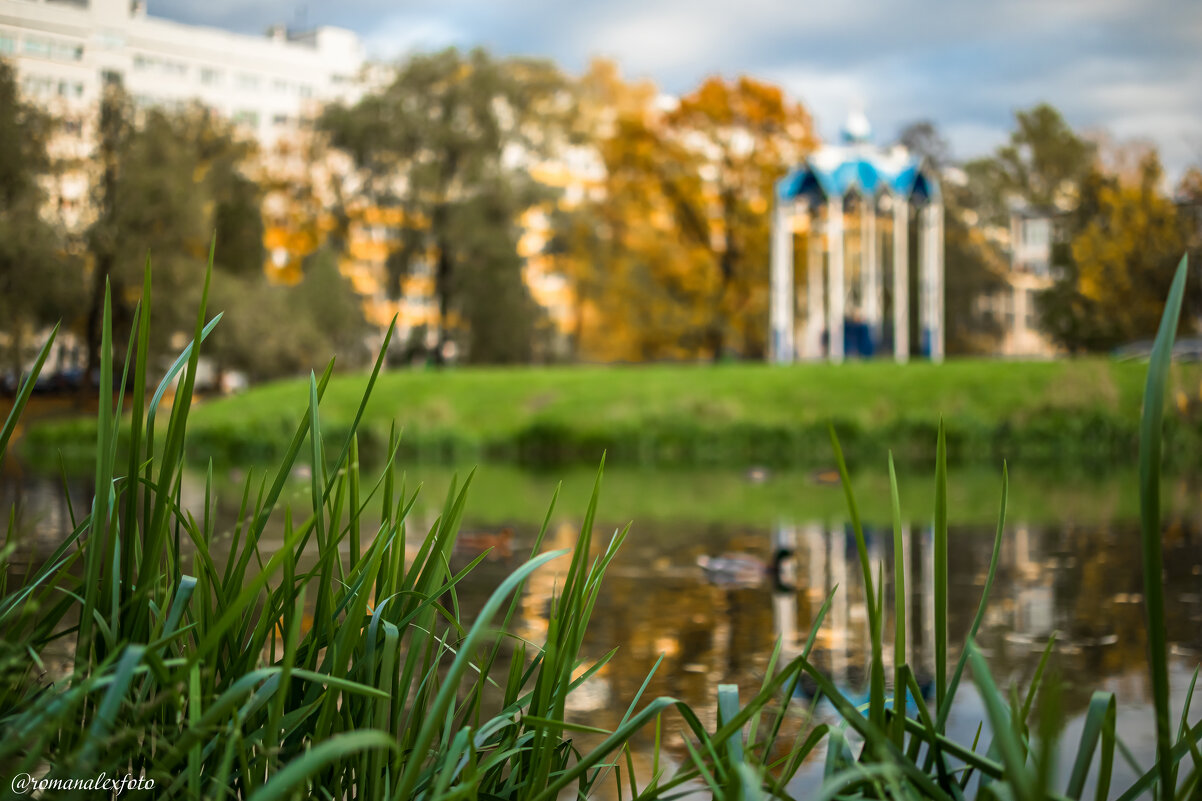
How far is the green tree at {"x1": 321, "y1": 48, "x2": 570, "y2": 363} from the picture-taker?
1188 inches

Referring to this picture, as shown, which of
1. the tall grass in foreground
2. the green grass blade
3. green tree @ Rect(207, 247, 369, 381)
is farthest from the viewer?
green tree @ Rect(207, 247, 369, 381)

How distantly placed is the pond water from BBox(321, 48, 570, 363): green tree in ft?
65.3

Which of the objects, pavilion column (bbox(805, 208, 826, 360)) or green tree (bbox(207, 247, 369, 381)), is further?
green tree (bbox(207, 247, 369, 381))

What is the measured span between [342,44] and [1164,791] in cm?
5388

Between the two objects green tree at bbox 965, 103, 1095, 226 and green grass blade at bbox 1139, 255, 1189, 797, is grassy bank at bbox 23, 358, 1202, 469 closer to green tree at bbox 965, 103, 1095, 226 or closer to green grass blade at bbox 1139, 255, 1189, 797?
green grass blade at bbox 1139, 255, 1189, 797

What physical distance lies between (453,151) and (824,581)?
26.4 meters

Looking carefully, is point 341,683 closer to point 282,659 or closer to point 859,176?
point 282,659

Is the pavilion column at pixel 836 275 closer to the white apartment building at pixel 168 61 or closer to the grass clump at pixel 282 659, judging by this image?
the white apartment building at pixel 168 61

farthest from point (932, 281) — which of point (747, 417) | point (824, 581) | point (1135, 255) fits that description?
point (824, 581)

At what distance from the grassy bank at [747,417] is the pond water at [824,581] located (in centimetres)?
358

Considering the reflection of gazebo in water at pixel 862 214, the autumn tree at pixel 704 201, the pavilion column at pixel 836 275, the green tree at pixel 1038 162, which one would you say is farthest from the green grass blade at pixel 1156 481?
the green tree at pixel 1038 162

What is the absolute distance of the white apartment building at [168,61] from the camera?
56.6ft

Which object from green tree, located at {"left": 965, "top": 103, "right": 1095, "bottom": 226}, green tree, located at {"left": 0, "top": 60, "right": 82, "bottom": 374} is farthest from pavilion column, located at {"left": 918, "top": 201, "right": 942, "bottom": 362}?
green tree, located at {"left": 965, "top": 103, "right": 1095, "bottom": 226}

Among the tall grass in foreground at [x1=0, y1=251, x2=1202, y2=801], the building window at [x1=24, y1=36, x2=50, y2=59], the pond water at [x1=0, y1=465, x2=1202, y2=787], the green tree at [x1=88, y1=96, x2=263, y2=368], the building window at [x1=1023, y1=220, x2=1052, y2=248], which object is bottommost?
the pond water at [x1=0, y1=465, x2=1202, y2=787]
